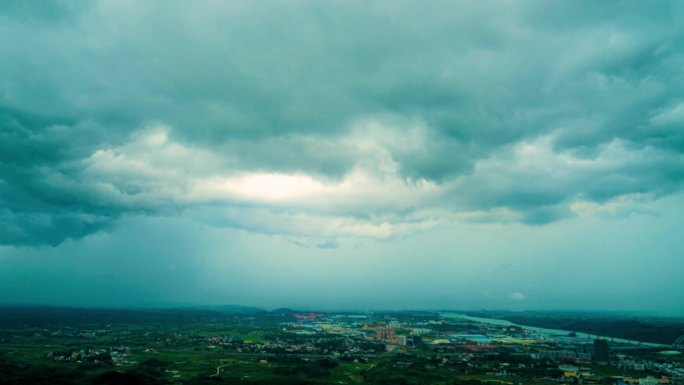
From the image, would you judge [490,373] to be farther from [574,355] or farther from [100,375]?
[100,375]

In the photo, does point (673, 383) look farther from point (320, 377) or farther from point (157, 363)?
point (157, 363)

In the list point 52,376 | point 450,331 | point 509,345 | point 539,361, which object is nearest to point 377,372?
point 539,361

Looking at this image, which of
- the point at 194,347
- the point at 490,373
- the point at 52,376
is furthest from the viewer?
the point at 194,347

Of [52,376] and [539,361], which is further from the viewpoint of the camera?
[539,361]

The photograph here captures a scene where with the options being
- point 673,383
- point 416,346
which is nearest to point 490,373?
point 673,383

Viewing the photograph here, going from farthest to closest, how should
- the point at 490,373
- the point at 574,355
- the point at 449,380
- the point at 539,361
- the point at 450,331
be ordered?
1. the point at 450,331
2. the point at 574,355
3. the point at 539,361
4. the point at 490,373
5. the point at 449,380

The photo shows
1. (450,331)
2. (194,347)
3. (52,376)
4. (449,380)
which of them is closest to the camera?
(52,376)

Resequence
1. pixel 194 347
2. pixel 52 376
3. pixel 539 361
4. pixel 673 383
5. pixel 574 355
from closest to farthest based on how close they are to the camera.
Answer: pixel 52 376 < pixel 673 383 < pixel 539 361 < pixel 574 355 < pixel 194 347

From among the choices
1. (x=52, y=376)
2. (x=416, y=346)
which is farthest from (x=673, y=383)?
(x=52, y=376)

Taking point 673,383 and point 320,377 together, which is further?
point 320,377
